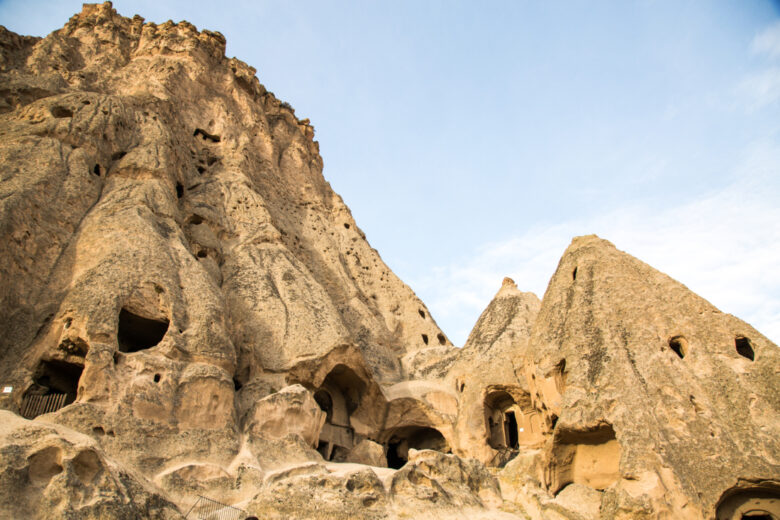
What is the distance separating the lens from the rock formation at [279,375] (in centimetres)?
858

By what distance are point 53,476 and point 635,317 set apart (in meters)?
9.89

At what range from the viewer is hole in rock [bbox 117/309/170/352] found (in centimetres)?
1109

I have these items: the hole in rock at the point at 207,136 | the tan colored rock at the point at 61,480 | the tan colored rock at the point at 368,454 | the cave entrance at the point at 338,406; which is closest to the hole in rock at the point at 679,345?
the tan colored rock at the point at 368,454

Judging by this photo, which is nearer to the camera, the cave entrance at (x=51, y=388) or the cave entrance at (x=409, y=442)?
the cave entrance at (x=51, y=388)

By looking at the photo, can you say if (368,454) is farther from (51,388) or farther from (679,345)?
(679,345)

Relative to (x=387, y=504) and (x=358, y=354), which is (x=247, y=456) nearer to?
(x=387, y=504)

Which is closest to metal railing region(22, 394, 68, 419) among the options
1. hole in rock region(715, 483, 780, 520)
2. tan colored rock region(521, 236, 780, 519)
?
tan colored rock region(521, 236, 780, 519)

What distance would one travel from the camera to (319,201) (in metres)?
23.8

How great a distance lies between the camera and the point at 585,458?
1069cm

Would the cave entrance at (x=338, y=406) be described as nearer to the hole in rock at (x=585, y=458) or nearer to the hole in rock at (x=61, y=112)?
the hole in rock at (x=585, y=458)

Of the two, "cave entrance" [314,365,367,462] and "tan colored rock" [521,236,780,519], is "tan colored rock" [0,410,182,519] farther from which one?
"cave entrance" [314,365,367,462]

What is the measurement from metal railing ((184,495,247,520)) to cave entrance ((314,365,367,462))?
19.0ft

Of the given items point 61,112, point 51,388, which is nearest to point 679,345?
point 51,388

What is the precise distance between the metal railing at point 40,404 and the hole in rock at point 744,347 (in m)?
11.6
